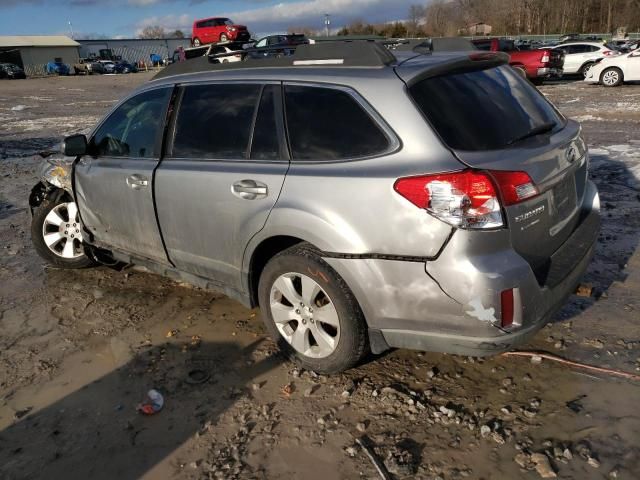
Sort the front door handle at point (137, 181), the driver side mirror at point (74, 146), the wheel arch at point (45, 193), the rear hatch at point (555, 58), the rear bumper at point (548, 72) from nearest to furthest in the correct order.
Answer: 1. the front door handle at point (137, 181)
2. the driver side mirror at point (74, 146)
3. the wheel arch at point (45, 193)
4. the rear bumper at point (548, 72)
5. the rear hatch at point (555, 58)

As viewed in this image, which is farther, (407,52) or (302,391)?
(407,52)

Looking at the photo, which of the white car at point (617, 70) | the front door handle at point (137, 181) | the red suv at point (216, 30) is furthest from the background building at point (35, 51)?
the front door handle at point (137, 181)

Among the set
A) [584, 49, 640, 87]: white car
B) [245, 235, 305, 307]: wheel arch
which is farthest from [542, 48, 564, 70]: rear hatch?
[245, 235, 305, 307]: wheel arch

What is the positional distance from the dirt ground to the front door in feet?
2.01

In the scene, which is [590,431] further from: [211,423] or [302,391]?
[211,423]

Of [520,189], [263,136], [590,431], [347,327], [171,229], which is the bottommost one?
[590,431]

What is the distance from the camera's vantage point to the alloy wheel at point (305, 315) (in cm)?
310

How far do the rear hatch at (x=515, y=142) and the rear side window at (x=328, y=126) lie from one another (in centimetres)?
30

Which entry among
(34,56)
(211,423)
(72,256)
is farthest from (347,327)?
(34,56)

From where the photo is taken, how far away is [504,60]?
3.42 metres

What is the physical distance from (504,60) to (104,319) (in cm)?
351

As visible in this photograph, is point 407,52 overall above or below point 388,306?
above

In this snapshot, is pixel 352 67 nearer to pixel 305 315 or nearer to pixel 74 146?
pixel 305 315

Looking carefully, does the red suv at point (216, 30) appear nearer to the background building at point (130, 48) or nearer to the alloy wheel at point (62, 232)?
the alloy wheel at point (62, 232)
